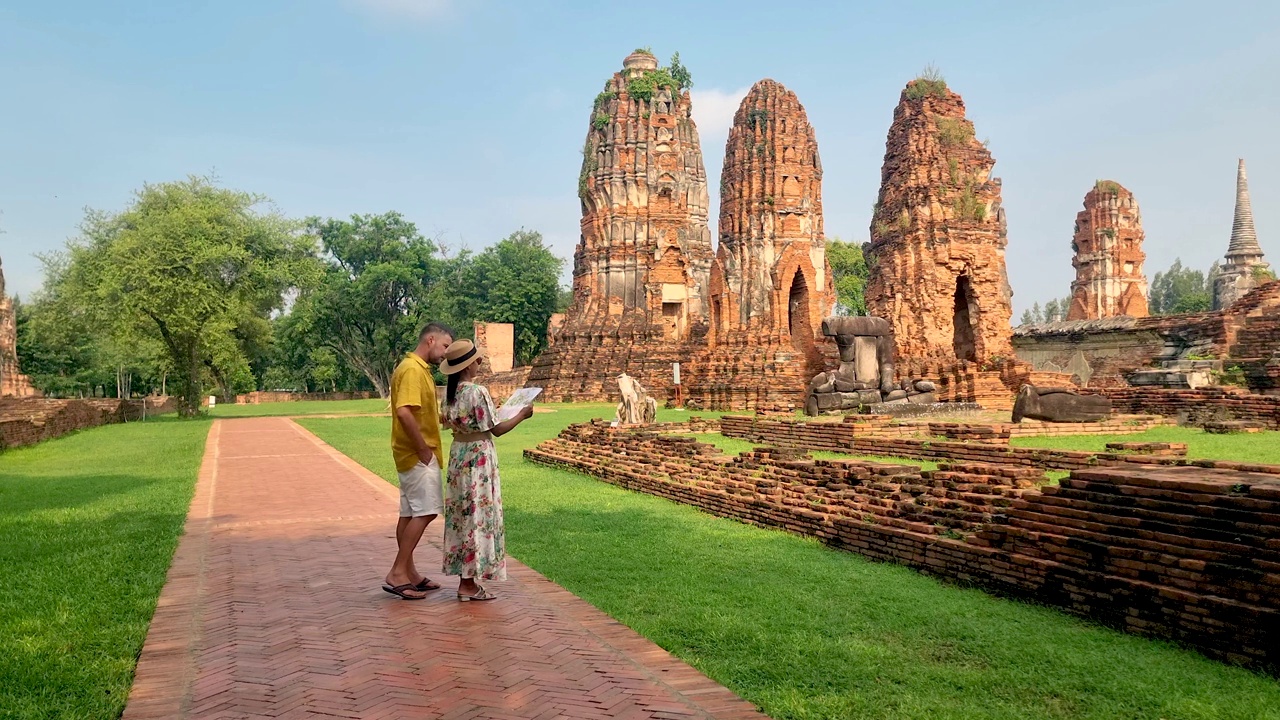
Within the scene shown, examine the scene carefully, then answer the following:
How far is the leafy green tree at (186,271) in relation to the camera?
27359 millimetres

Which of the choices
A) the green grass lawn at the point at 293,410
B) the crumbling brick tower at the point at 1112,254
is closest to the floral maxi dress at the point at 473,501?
the green grass lawn at the point at 293,410

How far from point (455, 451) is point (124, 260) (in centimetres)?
2673

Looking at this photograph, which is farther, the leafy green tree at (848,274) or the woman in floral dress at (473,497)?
the leafy green tree at (848,274)

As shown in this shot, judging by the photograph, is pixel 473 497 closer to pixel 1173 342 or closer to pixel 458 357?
pixel 458 357

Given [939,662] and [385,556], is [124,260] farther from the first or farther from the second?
[939,662]

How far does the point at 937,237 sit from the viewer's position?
74.0 feet

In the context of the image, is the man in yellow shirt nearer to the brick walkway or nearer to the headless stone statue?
the brick walkway

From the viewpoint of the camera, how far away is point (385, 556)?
262 inches

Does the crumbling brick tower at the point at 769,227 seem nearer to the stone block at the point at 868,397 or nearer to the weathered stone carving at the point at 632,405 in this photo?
the stone block at the point at 868,397

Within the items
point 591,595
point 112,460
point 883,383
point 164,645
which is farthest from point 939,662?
point 883,383

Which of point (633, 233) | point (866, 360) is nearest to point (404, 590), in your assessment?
point (866, 360)

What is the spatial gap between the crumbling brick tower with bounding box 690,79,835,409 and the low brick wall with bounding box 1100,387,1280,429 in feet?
40.9

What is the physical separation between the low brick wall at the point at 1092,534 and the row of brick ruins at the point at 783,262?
1234 cm

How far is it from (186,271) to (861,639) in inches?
1112
